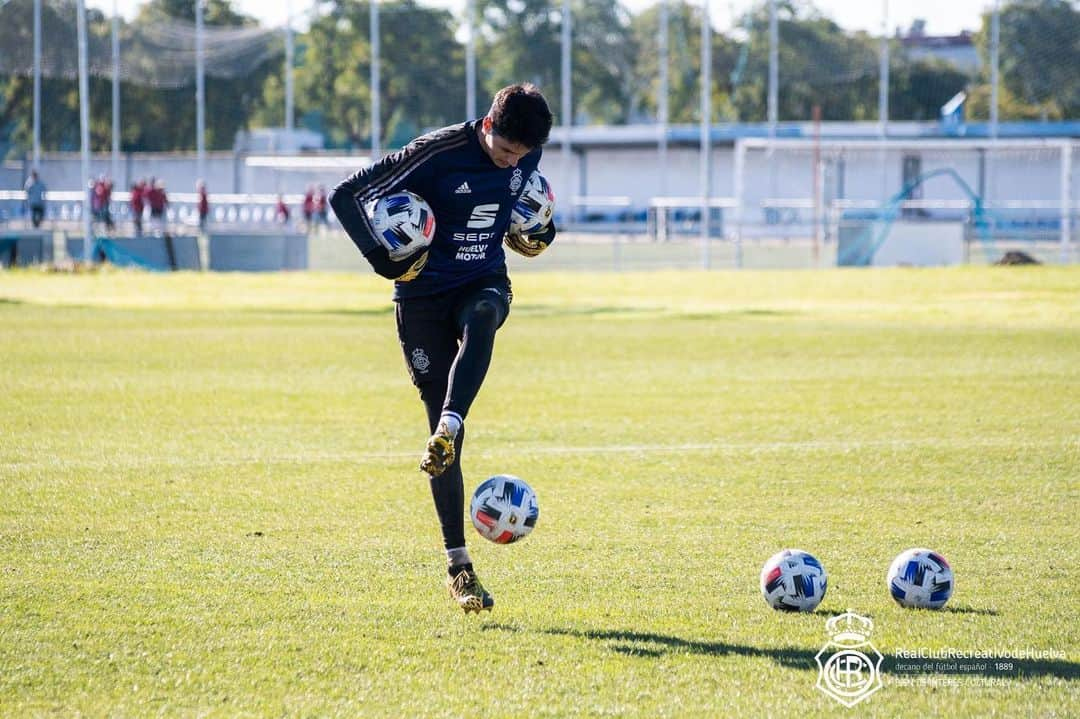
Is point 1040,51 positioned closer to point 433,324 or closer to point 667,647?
point 433,324

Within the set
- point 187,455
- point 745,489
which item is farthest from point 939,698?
point 187,455

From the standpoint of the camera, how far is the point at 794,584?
6977 mm

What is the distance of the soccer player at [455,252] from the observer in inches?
279

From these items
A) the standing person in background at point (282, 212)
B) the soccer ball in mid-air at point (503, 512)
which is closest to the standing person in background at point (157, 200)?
the standing person in background at point (282, 212)

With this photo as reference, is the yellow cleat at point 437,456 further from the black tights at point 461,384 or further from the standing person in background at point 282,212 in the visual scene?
the standing person in background at point 282,212

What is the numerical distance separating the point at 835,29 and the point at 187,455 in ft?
207

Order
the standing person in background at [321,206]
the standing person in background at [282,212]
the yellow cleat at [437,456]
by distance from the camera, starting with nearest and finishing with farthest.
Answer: the yellow cleat at [437,456] < the standing person in background at [282,212] < the standing person in background at [321,206]

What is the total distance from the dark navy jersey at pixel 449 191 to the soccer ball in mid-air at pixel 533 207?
0.64 feet

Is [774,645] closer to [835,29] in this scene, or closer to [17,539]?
[17,539]

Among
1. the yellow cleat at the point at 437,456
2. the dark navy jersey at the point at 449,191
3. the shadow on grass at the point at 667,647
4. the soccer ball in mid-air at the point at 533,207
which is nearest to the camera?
the shadow on grass at the point at 667,647

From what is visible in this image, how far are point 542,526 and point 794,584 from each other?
2.50m

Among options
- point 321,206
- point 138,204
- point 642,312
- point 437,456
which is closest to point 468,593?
point 437,456

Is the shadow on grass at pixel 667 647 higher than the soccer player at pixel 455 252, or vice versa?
the soccer player at pixel 455 252

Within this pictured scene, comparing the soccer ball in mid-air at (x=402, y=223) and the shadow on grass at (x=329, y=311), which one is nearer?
the soccer ball in mid-air at (x=402, y=223)
